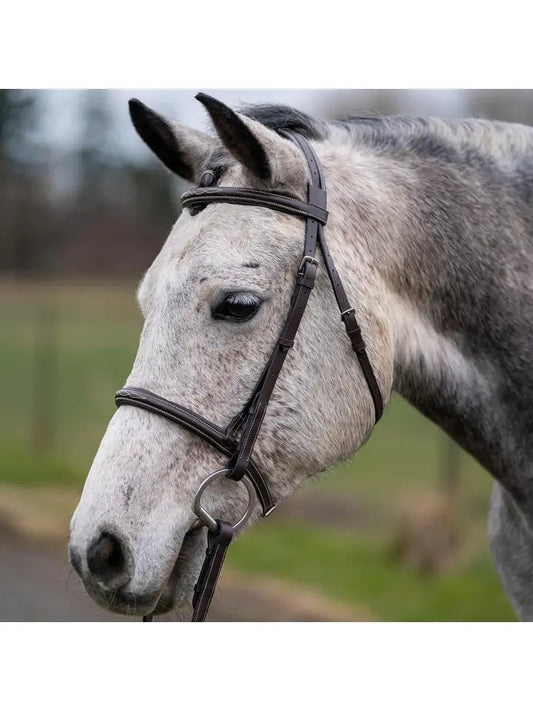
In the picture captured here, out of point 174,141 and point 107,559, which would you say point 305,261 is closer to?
point 174,141

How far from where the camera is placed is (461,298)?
7.91 ft

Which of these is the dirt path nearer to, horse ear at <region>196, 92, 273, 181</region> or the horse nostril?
the horse nostril

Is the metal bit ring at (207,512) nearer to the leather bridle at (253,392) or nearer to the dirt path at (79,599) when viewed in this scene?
the leather bridle at (253,392)

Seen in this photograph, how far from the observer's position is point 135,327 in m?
11.4

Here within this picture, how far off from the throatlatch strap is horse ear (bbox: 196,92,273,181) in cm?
101

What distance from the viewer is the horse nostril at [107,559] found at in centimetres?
193

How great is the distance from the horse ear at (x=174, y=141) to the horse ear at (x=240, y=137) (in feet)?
0.95

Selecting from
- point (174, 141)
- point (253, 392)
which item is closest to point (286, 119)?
point (174, 141)

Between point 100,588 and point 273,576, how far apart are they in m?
5.09

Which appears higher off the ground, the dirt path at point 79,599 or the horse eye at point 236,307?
the horse eye at point 236,307

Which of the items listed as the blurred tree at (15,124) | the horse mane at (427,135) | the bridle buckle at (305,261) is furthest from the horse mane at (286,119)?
the blurred tree at (15,124)

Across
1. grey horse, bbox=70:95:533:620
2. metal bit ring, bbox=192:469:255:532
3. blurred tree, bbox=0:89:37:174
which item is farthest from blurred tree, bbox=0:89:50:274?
metal bit ring, bbox=192:469:255:532

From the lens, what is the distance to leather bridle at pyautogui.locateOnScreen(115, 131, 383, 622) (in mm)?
2031

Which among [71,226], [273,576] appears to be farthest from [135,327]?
[273,576]
